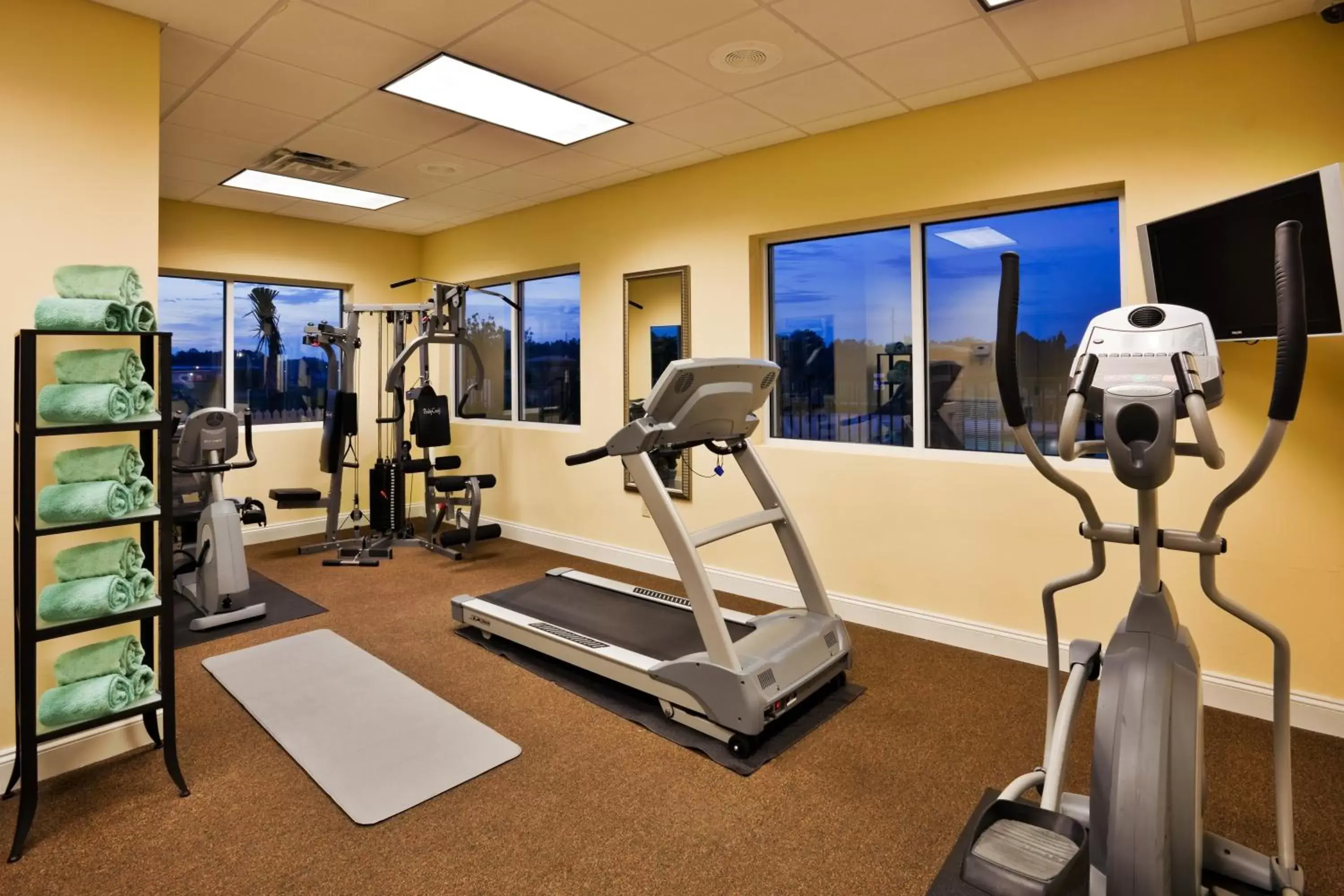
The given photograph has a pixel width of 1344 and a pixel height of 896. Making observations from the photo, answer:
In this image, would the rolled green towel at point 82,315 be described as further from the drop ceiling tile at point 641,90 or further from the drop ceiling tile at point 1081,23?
the drop ceiling tile at point 1081,23

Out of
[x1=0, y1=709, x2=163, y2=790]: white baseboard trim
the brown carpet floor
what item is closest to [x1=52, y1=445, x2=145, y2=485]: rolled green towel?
[x1=0, y1=709, x2=163, y2=790]: white baseboard trim

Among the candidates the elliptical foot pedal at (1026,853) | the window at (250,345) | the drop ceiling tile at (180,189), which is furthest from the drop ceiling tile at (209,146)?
the elliptical foot pedal at (1026,853)

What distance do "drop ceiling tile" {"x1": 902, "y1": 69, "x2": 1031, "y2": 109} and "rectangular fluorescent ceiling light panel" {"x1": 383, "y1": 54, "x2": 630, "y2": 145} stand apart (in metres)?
1.45

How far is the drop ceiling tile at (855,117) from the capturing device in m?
3.65

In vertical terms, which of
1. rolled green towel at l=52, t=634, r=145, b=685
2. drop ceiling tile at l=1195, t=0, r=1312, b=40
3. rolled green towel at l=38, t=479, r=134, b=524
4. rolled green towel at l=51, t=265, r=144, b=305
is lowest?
rolled green towel at l=52, t=634, r=145, b=685

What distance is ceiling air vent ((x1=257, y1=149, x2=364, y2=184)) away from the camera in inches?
173

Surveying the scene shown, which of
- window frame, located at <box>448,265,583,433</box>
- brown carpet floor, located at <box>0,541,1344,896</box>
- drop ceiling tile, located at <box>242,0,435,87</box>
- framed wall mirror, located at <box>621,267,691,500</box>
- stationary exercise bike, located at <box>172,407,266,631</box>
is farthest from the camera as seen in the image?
window frame, located at <box>448,265,583,433</box>

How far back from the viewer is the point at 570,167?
4668 mm

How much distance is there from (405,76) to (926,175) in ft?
8.11

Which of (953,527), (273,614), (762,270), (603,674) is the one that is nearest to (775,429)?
(762,270)

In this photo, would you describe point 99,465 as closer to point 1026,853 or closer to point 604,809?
point 604,809

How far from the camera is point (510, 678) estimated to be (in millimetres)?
3318

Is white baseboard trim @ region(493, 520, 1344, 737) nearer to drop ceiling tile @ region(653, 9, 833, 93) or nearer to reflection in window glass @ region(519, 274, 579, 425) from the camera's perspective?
reflection in window glass @ region(519, 274, 579, 425)

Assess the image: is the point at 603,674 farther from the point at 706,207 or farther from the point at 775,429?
the point at 706,207
